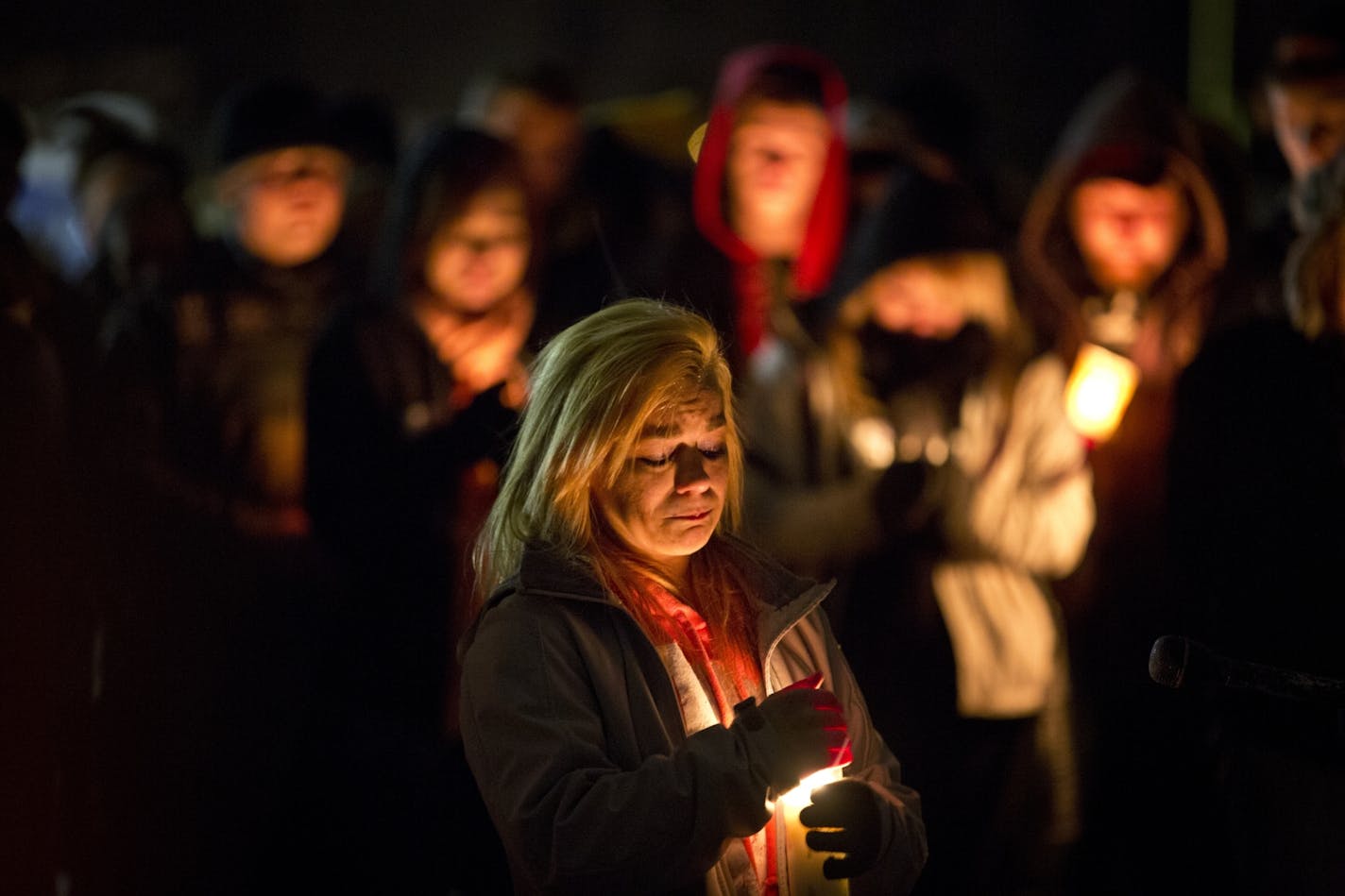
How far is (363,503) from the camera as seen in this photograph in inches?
177

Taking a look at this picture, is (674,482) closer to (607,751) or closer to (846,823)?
(607,751)

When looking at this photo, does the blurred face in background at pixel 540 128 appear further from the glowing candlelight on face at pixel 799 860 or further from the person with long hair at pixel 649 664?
the glowing candlelight on face at pixel 799 860

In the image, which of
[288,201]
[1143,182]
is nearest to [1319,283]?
[1143,182]

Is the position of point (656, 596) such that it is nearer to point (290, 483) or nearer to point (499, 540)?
point (499, 540)

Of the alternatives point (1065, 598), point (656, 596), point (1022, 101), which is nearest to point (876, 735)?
point (656, 596)

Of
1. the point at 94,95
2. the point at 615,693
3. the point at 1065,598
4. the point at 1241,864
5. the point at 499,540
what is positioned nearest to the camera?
the point at 615,693

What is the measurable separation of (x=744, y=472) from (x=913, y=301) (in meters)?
1.78

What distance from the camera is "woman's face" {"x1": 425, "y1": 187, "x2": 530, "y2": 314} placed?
475cm

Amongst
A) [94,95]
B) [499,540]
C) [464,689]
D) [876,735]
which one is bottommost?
[876,735]

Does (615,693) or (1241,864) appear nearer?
(615,693)

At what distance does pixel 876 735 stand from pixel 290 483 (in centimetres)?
282

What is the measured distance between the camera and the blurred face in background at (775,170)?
17.9 ft

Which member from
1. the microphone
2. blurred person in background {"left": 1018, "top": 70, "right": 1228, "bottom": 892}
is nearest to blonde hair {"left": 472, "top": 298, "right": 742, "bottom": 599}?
the microphone

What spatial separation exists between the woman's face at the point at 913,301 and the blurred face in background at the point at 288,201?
1.80 metres
